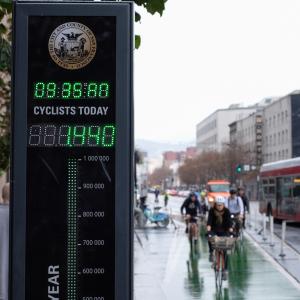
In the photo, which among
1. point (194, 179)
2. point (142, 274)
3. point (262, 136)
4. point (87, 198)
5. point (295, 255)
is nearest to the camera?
point (87, 198)

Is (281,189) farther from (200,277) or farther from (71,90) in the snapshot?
(71,90)

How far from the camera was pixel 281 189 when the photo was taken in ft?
112

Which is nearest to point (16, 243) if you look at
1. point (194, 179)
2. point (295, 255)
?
point (295, 255)

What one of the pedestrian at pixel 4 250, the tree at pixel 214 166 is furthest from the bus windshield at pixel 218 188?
the pedestrian at pixel 4 250

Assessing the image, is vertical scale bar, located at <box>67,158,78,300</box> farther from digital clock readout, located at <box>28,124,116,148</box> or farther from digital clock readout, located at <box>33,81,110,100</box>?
digital clock readout, located at <box>33,81,110,100</box>

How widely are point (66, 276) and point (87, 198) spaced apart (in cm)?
64

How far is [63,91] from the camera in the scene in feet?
19.3

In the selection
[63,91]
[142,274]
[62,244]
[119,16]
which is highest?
[119,16]

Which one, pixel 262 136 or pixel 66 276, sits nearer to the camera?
pixel 66 276

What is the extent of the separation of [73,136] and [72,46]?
0.72 m

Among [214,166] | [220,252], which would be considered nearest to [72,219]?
[220,252]

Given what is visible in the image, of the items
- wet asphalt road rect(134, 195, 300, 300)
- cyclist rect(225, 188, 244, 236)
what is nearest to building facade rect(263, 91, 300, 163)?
cyclist rect(225, 188, 244, 236)

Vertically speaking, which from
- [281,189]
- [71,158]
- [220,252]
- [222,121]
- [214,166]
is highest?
[222,121]

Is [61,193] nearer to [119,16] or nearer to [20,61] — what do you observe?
[20,61]
